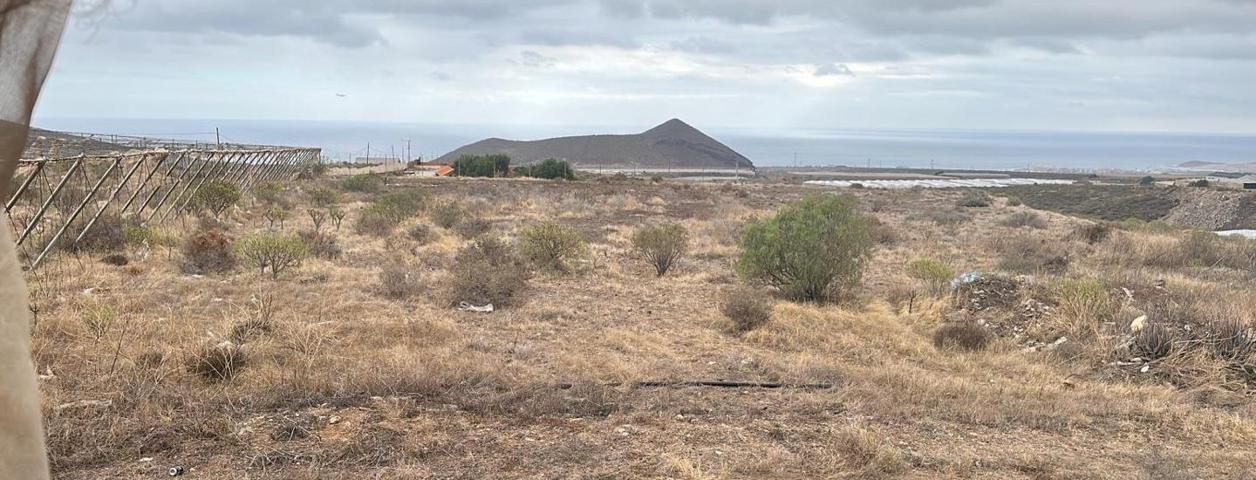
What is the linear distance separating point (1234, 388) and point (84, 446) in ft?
32.0

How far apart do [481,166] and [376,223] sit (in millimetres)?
41633

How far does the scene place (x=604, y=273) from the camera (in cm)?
1361

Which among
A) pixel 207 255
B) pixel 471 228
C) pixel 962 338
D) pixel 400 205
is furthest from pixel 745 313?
pixel 400 205

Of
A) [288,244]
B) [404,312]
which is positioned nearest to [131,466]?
[404,312]

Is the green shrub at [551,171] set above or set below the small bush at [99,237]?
above

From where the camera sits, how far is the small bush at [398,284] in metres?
10.4

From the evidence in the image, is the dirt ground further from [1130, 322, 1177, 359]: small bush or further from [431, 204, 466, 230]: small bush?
[431, 204, 466, 230]: small bush

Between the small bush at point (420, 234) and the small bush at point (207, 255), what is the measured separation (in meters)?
4.13

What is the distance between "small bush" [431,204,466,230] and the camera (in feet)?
64.8

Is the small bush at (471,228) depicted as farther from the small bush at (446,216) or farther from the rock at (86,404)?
the rock at (86,404)

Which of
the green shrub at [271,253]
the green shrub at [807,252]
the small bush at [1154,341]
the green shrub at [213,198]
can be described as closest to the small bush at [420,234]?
the green shrub at [271,253]

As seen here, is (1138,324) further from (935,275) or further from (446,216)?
(446,216)

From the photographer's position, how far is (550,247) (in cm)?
1373

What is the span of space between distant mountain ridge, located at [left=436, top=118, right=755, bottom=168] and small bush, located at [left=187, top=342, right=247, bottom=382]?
320 feet
